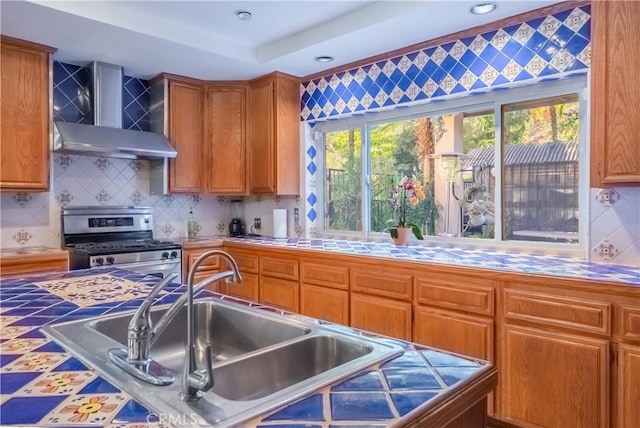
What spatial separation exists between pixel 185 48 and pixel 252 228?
1.87 meters

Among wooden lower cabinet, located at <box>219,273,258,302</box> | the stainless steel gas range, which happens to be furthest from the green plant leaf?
the stainless steel gas range

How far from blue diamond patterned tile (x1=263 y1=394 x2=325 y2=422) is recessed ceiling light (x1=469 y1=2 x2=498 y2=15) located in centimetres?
239

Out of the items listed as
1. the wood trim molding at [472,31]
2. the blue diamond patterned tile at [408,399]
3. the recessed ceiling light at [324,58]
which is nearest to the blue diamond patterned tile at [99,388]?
the blue diamond patterned tile at [408,399]

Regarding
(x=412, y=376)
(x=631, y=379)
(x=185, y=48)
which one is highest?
(x=185, y=48)

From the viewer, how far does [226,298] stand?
5.39 feet

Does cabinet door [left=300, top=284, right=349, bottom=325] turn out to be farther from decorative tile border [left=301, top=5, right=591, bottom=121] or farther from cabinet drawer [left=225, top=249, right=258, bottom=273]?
decorative tile border [left=301, top=5, right=591, bottom=121]

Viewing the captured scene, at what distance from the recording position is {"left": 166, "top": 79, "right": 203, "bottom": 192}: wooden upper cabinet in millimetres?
3787

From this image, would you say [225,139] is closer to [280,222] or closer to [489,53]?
[280,222]

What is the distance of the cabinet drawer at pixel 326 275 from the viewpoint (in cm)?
290

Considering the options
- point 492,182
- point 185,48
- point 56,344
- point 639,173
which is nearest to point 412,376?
point 56,344

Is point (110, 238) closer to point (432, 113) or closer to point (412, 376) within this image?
point (432, 113)

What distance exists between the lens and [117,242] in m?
3.53

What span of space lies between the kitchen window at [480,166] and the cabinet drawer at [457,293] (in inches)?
28.3

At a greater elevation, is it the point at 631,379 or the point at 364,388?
the point at 364,388
